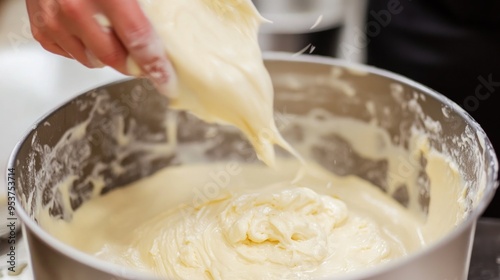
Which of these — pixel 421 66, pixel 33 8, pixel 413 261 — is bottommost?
pixel 421 66

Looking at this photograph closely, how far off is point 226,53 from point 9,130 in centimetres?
72

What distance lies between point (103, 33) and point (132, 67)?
0.21ft

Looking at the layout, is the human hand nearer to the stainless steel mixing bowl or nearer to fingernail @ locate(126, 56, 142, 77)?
fingernail @ locate(126, 56, 142, 77)

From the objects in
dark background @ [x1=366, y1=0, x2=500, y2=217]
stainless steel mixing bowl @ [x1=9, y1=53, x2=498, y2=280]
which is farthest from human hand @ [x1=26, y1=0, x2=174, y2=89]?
dark background @ [x1=366, y1=0, x2=500, y2=217]

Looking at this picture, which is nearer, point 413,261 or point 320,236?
point 413,261

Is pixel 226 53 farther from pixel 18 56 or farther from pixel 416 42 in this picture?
pixel 18 56

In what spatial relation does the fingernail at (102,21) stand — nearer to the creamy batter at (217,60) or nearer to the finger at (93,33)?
the finger at (93,33)

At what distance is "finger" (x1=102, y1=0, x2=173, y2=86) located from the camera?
27.8 inches

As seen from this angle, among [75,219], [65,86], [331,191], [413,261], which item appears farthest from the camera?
[65,86]

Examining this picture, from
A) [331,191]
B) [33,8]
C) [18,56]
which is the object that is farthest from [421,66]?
[18,56]

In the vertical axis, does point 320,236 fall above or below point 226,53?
below

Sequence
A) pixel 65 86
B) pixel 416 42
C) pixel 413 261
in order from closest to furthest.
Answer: pixel 413 261
pixel 416 42
pixel 65 86

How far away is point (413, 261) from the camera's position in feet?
1.92

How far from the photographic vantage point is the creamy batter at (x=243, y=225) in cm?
89
